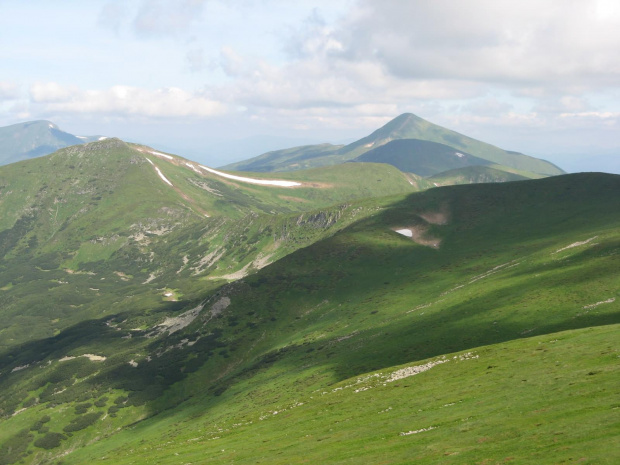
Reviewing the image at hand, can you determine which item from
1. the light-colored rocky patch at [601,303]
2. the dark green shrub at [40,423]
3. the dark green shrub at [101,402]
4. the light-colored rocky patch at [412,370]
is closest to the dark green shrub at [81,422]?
the dark green shrub at [101,402]

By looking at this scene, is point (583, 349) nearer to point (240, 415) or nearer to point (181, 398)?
point (240, 415)

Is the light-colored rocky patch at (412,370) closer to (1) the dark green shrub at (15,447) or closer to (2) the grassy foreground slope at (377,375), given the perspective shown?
(2) the grassy foreground slope at (377,375)

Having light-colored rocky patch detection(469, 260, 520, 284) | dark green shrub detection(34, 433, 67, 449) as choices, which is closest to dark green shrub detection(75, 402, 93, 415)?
dark green shrub detection(34, 433, 67, 449)

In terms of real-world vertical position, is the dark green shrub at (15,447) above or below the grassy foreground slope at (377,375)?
below

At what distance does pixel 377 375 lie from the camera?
8994 centimetres

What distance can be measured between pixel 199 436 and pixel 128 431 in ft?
159

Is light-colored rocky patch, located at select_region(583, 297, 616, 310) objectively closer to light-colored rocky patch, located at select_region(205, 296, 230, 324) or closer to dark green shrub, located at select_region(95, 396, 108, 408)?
dark green shrub, located at select_region(95, 396, 108, 408)

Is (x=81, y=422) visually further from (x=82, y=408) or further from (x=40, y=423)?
(x=40, y=423)

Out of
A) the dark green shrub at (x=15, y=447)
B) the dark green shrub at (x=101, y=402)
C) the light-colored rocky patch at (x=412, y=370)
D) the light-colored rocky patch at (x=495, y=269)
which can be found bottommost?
the dark green shrub at (x=15, y=447)

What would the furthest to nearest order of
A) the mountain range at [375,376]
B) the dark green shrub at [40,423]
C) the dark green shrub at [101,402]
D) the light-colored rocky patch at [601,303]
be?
the dark green shrub at [101,402], the dark green shrub at [40,423], the light-colored rocky patch at [601,303], the mountain range at [375,376]

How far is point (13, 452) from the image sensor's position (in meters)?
128

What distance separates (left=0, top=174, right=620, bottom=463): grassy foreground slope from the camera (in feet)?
159

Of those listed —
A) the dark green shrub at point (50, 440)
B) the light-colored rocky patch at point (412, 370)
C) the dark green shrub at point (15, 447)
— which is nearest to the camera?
the light-colored rocky patch at point (412, 370)

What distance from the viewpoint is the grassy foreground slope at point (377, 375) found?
4859 centimetres
